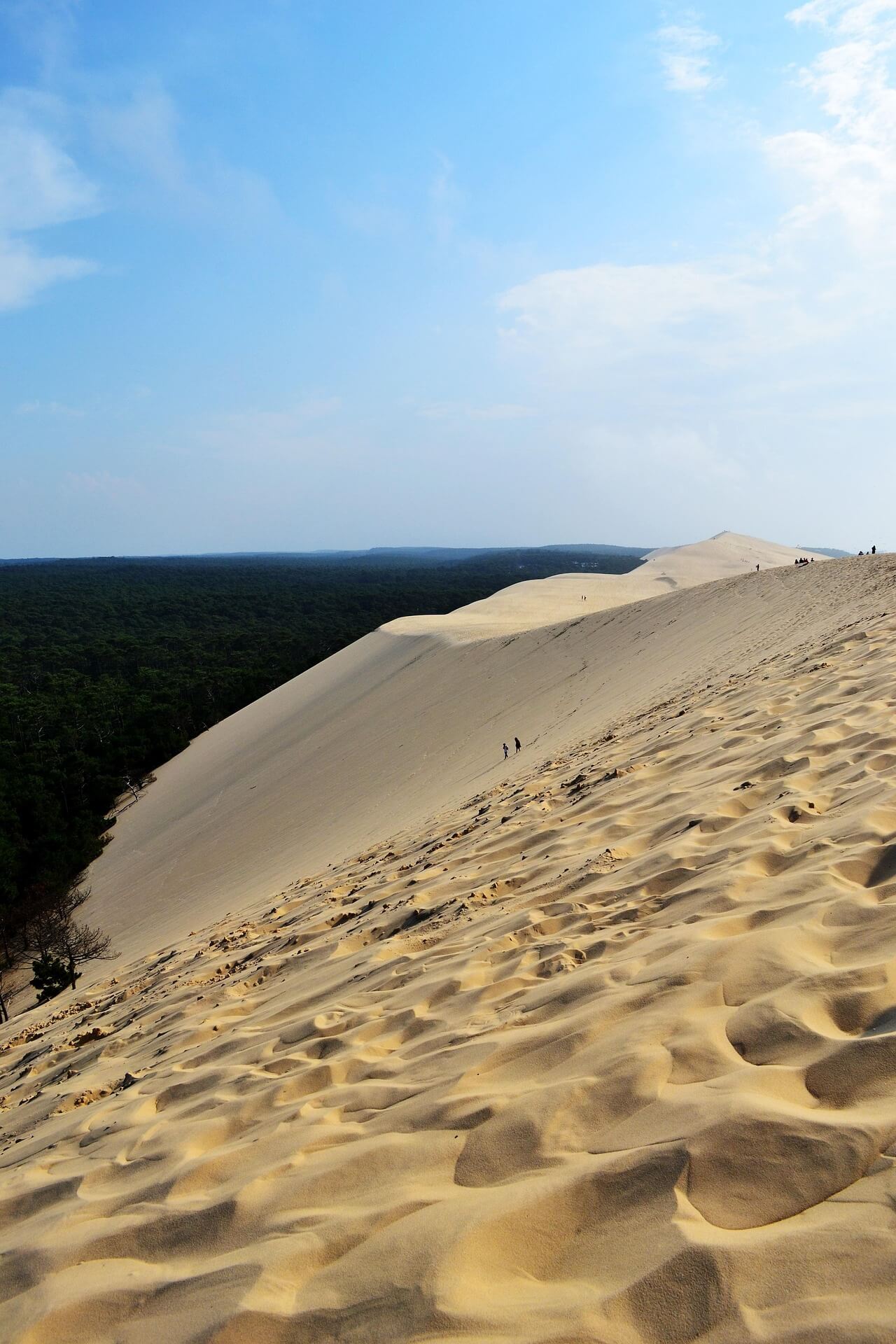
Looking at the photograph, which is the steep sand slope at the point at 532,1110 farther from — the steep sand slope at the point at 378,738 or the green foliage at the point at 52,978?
the steep sand slope at the point at 378,738

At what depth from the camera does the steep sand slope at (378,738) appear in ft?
41.0

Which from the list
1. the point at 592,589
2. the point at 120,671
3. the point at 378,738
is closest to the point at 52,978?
the point at 378,738

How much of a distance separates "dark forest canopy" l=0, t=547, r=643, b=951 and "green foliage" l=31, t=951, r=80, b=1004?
5358mm

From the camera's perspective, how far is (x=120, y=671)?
142ft

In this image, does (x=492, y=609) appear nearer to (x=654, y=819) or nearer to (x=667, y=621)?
(x=667, y=621)

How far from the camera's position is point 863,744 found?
182 inches

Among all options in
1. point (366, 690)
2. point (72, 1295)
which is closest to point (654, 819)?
point (72, 1295)

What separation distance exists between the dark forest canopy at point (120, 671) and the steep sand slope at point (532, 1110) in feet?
45.1

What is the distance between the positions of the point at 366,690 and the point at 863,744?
1969 cm

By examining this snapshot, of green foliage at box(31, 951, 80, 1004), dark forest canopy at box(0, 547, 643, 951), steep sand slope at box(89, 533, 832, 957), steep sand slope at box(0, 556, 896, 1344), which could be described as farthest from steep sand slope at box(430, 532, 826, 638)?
steep sand slope at box(0, 556, 896, 1344)

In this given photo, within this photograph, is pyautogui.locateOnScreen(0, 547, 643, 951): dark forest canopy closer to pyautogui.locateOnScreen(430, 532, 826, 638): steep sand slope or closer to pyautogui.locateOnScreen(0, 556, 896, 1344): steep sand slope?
pyautogui.locateOnScreen(430, 532, 826, 638): steep sand slope

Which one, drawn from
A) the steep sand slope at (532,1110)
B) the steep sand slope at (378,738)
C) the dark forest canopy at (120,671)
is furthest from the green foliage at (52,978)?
the steep sand slope at (532,1110)

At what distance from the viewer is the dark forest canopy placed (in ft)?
66.2

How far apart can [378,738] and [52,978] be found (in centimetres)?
960
